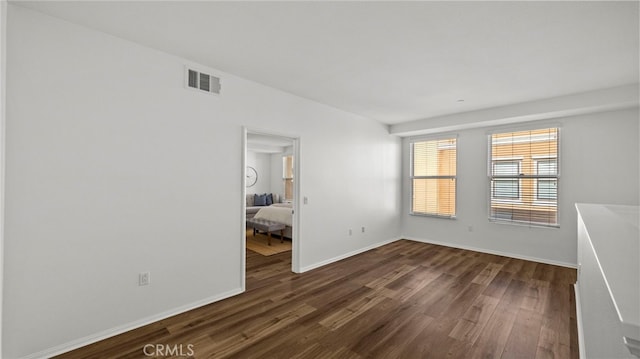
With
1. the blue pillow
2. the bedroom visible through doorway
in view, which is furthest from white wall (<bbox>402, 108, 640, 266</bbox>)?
the blue pillow

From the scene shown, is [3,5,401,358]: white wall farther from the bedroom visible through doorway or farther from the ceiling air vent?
the bedroom visible through doorway

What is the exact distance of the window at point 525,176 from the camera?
4.52 metres

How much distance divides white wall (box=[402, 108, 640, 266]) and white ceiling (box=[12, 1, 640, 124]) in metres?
0.90

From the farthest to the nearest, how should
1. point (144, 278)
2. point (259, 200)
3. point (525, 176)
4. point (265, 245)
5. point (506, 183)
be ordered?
point (259, 200) → point (265, 245) → point (506, 183) → point (525, 176) → point (144, 278)

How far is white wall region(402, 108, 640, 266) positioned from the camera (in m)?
3.93

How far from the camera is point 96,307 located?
2.32m

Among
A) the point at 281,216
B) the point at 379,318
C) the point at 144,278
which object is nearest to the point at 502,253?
the point at 379,318

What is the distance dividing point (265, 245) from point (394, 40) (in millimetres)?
4551

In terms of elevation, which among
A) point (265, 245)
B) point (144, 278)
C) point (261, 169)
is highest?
point (261, 169)

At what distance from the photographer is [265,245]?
5.66m

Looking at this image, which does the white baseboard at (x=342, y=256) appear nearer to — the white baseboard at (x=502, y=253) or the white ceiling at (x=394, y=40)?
the white baseboard at (x=502, y=253)

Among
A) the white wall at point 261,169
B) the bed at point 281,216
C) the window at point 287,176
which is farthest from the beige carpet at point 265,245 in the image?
the white wall at point 261,169

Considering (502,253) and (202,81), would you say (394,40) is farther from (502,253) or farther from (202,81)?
(502,253)

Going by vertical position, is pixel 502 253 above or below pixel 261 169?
below
